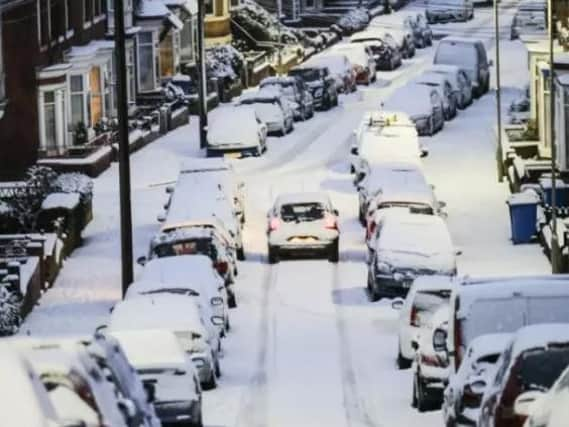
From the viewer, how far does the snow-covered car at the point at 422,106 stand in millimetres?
59031

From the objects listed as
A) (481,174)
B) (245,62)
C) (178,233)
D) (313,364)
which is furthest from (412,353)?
(245,62)

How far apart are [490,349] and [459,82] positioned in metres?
46.6

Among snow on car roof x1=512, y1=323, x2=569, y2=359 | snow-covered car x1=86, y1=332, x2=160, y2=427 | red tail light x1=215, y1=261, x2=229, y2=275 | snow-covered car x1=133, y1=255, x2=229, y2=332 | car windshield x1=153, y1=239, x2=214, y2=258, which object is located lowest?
red tail light x1=215, y1=261, x2=229, y2=275

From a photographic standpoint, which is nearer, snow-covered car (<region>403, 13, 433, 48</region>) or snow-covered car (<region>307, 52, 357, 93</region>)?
snow-covered car (<region>307, 52, 357, 93</region>)

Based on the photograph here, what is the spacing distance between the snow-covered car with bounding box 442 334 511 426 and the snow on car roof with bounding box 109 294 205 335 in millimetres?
7862

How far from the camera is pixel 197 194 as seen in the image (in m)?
41.6

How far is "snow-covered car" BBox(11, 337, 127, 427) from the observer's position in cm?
1300

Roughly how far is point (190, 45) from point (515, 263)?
4114 centimetres

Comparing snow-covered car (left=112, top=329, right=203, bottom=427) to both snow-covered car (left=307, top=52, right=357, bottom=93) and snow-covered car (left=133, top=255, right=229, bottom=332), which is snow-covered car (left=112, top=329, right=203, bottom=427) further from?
snow-covered car (left=307, top=52, right=357, bottom=93)

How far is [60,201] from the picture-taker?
43125 mm

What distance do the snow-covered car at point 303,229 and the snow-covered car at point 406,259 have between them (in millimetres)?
3224

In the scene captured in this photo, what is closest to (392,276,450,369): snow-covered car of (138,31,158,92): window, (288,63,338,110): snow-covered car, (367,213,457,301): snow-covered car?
(367,213,457,301): snow-covered car

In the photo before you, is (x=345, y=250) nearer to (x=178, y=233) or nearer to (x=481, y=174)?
(x=178, y=233)

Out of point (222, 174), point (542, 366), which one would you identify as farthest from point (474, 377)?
point (222, 174)
